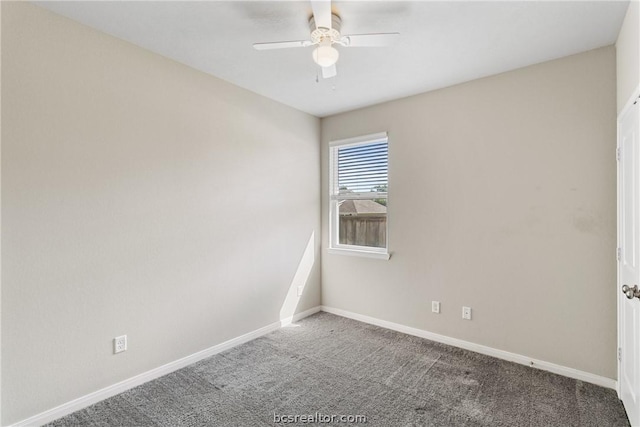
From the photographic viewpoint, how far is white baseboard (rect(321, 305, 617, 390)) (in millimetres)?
2456

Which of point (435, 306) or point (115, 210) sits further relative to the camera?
point (435, 306)

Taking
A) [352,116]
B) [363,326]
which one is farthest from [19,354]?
[352,116]

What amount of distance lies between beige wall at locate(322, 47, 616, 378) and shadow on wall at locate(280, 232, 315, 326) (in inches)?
32.2

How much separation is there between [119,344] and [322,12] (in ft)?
8.73

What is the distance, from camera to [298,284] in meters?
3.92

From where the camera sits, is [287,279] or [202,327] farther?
[287,279]

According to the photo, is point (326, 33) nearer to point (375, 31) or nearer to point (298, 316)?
point (375, 31)

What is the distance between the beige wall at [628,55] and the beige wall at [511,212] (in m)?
0.17

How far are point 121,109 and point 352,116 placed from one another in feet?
8.23

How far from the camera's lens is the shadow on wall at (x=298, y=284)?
3.75m

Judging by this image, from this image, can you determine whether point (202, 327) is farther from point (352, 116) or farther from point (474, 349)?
point (352, 116)

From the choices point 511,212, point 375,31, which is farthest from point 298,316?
point 375,31

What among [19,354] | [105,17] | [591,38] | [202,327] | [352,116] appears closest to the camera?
[19,354]

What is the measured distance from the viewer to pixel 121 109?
2359 millimetres
